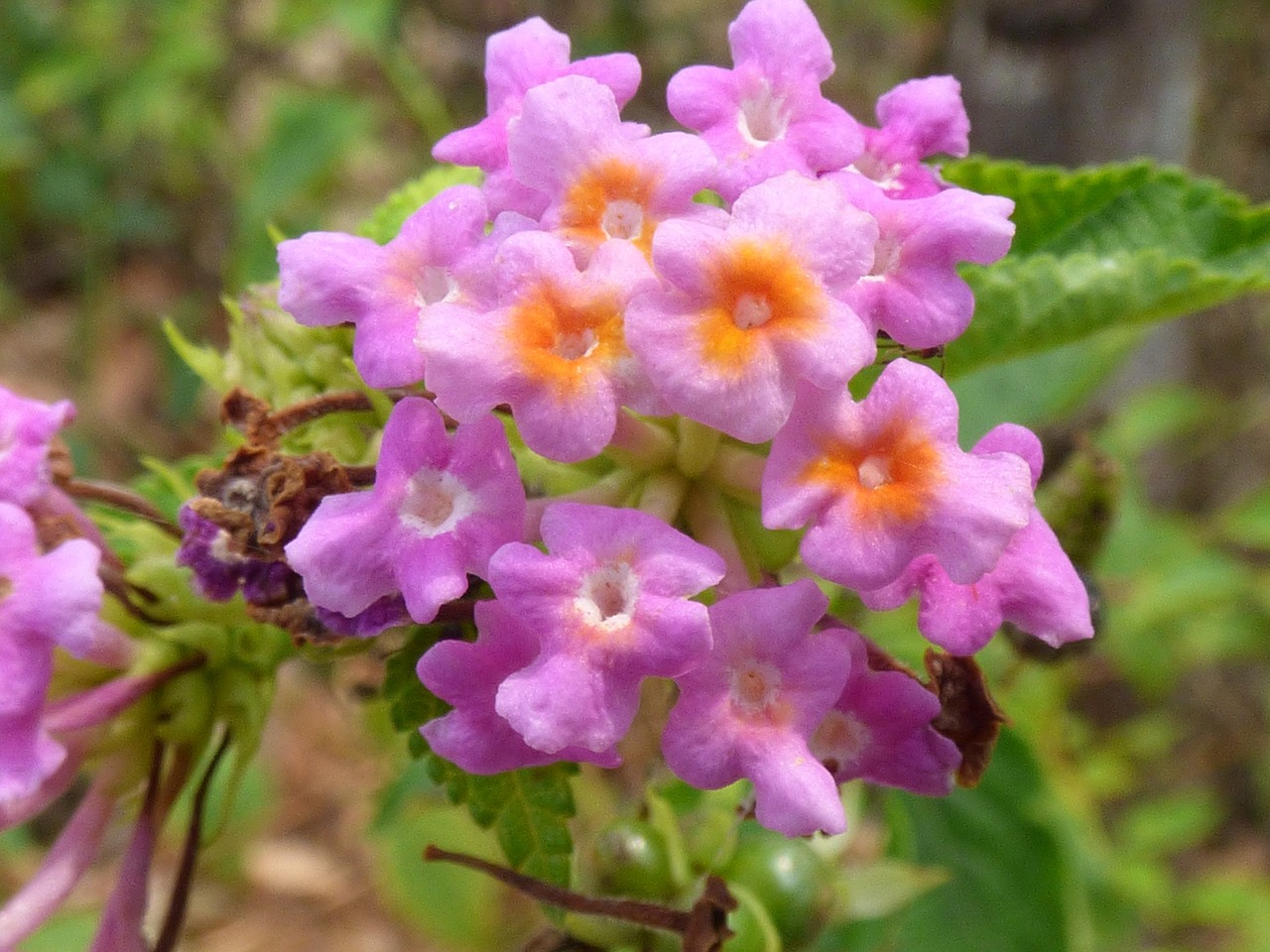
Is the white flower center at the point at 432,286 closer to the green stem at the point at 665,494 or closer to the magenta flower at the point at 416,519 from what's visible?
the magenta flower at the point at 416,519

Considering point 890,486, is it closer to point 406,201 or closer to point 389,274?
point 389,274

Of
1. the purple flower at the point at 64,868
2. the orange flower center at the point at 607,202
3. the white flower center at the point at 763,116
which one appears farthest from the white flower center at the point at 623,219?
the purple flower at the point at 64,868

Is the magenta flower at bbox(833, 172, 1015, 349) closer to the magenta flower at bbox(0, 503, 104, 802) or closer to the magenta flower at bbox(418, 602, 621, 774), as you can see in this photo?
the magenta flower at bbox(418, 602, 621, 774)

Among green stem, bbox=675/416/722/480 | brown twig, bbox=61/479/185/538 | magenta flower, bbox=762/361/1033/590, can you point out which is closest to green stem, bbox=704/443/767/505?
green stem, bbox=675/416/722/480

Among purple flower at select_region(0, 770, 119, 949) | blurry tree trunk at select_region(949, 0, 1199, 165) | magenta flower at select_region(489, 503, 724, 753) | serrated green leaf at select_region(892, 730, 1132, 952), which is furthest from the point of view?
blurry tree trunk at select_region(949, 0, 1199, 165)

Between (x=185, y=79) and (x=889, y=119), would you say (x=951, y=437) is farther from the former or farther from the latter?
(x=185, y=79)

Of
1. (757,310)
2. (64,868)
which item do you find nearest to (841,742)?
(757,310)

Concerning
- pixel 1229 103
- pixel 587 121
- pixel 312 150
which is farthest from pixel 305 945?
pixel 1229 103
